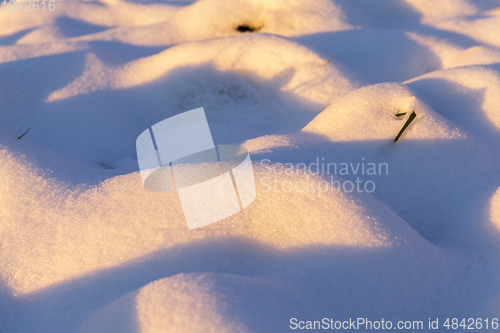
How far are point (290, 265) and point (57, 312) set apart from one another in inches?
23.1

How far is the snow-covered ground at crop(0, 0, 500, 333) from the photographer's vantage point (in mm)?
812

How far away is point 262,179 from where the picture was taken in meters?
1.00

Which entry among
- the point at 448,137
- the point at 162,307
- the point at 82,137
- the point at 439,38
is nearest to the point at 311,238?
the point at 162,307

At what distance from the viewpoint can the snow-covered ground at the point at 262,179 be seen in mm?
812

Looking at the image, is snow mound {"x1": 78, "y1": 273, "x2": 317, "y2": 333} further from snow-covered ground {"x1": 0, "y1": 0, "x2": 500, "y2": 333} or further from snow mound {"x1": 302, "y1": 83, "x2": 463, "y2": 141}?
snow mound {"x1": 302, "y1": 83, "x2": 463, "y2": 141}

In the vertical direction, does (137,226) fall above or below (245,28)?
below

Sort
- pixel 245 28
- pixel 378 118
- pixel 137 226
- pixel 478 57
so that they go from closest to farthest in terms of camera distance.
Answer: pixel 137 226 < pixel 378 118 < pixel 478 57 < pixel 245 28

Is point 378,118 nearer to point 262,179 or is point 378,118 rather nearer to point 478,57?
point 262,179

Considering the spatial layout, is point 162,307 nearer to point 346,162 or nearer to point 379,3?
point 346,162

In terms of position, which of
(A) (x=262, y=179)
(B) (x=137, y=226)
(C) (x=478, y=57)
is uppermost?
(C) (x=478, y=57)
